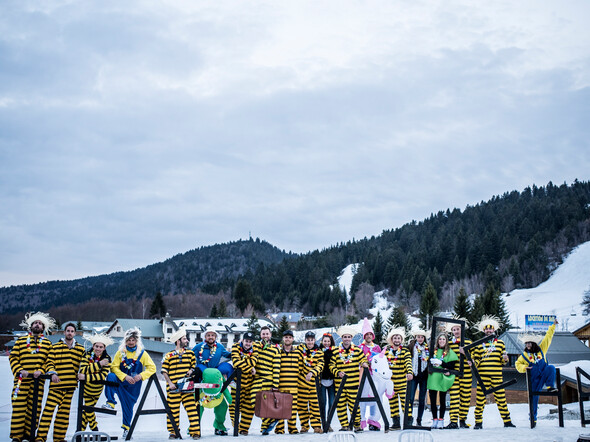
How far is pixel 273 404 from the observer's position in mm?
9578

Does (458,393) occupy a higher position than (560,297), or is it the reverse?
(560,297)

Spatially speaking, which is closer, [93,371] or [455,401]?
[93,371]

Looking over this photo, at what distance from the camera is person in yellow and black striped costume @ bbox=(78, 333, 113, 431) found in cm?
901

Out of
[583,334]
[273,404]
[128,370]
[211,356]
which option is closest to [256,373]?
[273,404]

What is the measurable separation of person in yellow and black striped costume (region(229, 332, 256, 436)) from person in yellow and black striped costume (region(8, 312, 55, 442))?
3268mm

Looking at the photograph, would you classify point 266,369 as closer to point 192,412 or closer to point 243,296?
point 192,412

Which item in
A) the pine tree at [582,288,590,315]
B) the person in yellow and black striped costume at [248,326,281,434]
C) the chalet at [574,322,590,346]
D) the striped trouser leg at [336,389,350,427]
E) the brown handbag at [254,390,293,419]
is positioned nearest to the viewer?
the brown handbag at [254,390,293,419]

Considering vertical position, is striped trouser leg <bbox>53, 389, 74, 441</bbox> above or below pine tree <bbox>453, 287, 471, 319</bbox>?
below

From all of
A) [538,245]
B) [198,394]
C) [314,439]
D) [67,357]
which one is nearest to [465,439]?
[314,439]

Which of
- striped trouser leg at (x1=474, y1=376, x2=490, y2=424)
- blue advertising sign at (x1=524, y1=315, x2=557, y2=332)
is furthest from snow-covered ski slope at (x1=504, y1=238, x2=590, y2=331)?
striped trouser leg at (x1=474, y1=376, x2=490, y2=424)

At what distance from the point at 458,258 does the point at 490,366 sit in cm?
12389

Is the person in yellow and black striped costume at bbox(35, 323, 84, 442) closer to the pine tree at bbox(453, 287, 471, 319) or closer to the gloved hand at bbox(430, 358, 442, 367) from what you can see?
the gloved hand at bbox(430, 358, 442, 367)

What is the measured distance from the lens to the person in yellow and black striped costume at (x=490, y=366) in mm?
10633

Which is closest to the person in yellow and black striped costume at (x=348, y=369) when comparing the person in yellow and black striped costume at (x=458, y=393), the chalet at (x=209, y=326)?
the person in yellow and black striped costume at (x=458, y=393)
